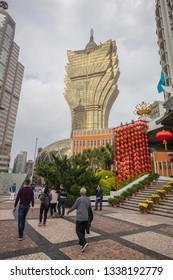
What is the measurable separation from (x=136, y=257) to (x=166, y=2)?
2125 inches

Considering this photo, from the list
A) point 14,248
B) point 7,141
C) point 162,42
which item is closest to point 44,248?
point 14,248

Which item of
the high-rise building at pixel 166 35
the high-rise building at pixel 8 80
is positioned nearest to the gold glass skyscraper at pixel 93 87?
the high-rise building at pixel 8 80

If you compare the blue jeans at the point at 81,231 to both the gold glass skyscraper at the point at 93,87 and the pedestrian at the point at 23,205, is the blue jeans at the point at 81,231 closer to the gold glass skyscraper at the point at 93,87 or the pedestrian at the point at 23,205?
the pedestrian at the point at 23,205

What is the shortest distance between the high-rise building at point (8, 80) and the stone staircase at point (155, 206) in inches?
5120

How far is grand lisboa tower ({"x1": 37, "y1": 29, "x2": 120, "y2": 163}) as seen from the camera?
109 m

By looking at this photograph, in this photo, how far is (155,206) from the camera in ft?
37.0

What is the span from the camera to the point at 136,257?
13.6 ft

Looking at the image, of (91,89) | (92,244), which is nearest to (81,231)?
(92,244)

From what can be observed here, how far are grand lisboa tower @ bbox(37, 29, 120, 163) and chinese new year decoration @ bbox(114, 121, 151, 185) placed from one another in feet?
281

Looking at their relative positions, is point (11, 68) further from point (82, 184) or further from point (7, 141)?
point (82, 184)

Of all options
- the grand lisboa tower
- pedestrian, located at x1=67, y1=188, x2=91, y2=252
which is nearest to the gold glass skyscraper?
the grand lisboa tower

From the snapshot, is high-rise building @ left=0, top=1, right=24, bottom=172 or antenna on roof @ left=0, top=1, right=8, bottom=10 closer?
high-rise building @ left=0, top=1, right=24, bottom=172

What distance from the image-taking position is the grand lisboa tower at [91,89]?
108875 millimetres

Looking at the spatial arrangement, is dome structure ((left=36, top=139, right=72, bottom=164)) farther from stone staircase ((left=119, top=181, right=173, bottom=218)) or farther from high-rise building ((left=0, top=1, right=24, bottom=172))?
stone staircase ((left=119, top=181, right=173, bottom=218))
